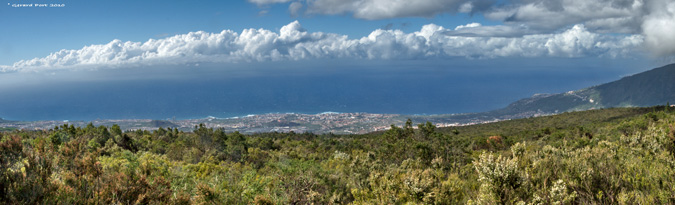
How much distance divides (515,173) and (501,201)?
52cm

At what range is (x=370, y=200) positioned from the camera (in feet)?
29.5

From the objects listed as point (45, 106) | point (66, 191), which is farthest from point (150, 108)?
point (66, 191)

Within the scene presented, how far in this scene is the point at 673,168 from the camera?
6.49m

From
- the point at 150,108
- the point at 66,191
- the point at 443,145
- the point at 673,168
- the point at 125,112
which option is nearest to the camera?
the point at 66,191

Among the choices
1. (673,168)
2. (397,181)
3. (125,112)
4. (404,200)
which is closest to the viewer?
(673,168)

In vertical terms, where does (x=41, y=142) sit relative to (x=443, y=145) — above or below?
above

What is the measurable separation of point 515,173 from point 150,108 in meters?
215

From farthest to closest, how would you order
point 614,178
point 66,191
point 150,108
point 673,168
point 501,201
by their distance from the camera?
point 150,108 → point 614,178 → point 673,168 → point 501,201 → point 66,191

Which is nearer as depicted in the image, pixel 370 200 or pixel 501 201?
pixel 501 201

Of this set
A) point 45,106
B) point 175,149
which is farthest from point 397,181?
point 45,106

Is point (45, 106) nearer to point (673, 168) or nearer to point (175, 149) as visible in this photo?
point (175, 149)

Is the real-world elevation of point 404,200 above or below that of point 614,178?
below

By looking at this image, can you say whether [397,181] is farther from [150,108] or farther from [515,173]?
[150,108]

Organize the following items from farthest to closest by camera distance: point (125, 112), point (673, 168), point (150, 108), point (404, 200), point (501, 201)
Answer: point (150, 108) < point (125, 112) < point (404, 200) < point (673, 168) < point (501, 201)
